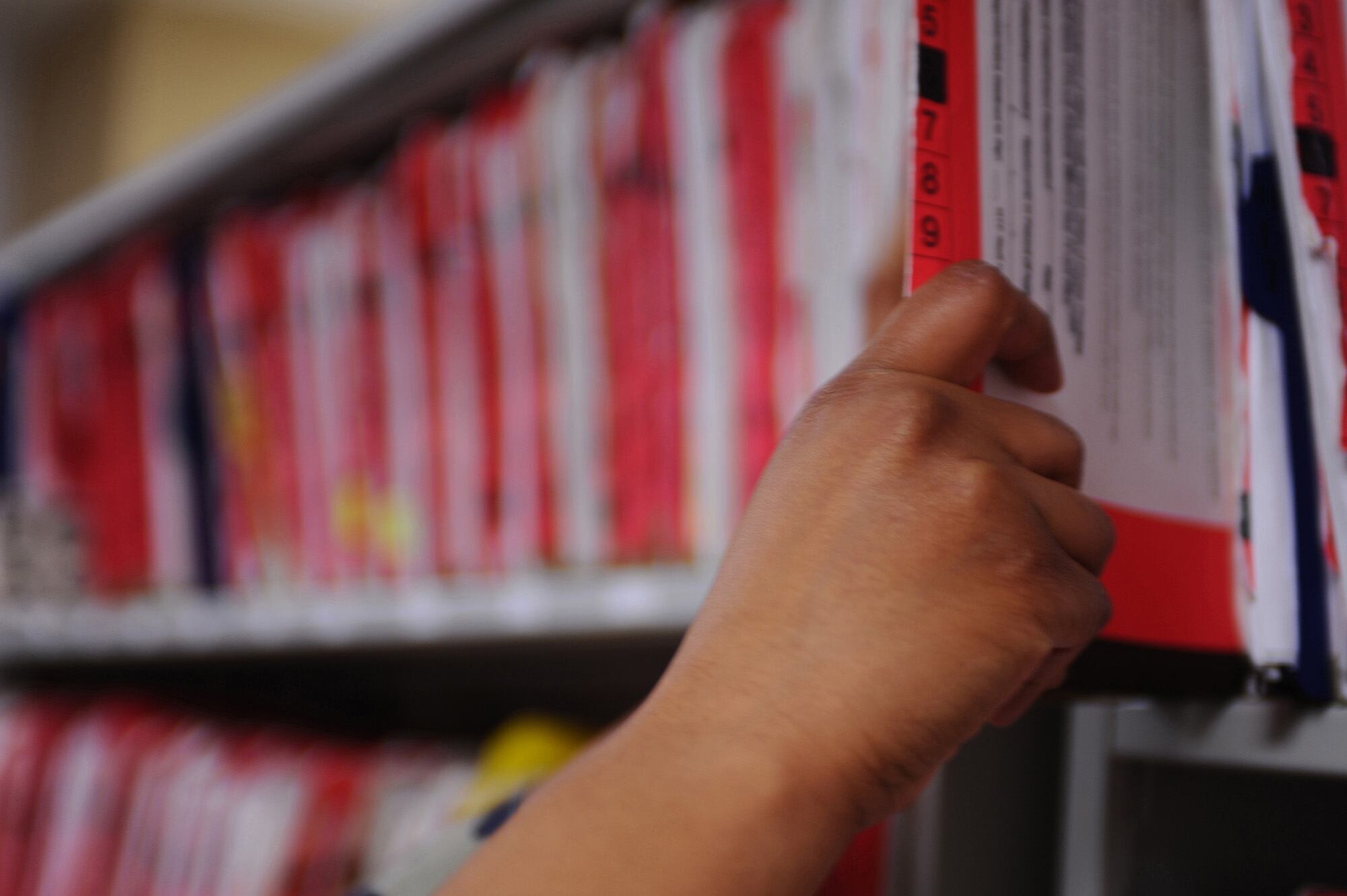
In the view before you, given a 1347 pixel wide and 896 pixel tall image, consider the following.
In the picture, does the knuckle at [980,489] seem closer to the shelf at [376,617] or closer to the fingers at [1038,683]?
the fingers at [1038,683]

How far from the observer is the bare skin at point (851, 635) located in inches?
13.0

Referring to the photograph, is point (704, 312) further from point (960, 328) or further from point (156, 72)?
point (156, 72)

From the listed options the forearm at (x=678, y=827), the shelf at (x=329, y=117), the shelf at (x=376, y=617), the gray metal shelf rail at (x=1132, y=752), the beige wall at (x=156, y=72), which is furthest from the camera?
the beige wall at (x=156, y=72)

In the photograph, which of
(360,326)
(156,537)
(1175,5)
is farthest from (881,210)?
(156,537)

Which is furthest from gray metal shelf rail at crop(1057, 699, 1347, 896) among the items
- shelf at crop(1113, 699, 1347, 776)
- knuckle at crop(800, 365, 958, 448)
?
knuckle at crop(800, 365, 958, 448)

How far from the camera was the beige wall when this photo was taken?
1.76 m

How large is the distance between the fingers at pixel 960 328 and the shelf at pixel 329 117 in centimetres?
60

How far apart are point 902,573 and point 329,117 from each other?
0.90 meters

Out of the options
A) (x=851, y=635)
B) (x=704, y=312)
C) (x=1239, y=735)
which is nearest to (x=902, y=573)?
(x=851, y=635)

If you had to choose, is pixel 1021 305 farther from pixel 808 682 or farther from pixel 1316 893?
pixel 1316 893

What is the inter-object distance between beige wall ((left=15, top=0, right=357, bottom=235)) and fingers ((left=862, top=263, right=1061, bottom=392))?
155 cm

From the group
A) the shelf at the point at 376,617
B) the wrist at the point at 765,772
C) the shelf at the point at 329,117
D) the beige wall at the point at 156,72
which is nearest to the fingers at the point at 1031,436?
the wrist at the point at 765,772

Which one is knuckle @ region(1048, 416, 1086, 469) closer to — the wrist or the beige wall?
the wrist

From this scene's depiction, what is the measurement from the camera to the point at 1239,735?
0.44 m
